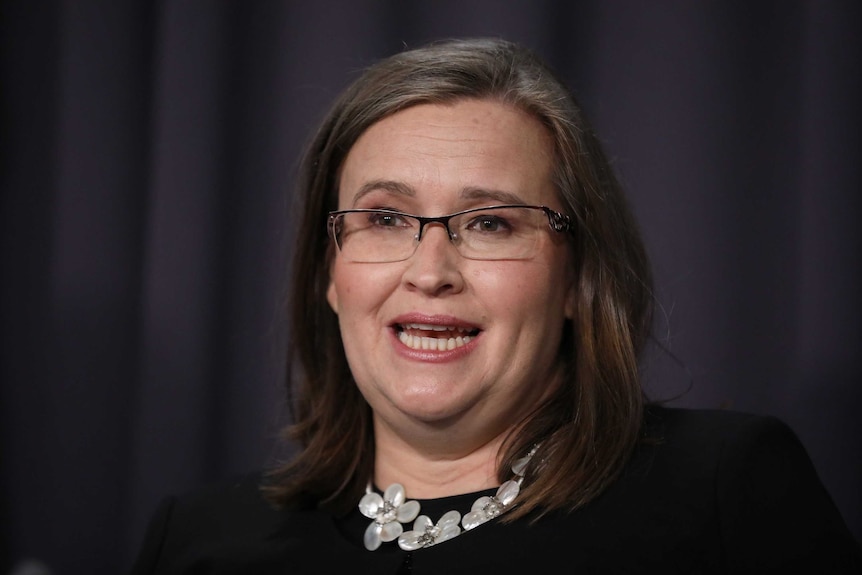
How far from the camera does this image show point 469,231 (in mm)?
1565

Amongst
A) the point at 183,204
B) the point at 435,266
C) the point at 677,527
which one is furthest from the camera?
the point at 183,204

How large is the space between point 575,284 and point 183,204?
3.40 ft

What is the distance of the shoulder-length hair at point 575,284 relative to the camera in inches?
60.9

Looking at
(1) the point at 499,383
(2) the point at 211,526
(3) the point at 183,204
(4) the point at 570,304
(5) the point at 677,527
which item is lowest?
(2) the point at 211,526

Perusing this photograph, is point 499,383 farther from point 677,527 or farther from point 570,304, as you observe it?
point 677,527

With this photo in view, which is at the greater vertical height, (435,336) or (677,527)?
(435,336)

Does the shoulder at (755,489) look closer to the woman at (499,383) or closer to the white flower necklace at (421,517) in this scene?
the woman at (499,383)

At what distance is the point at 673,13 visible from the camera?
217 cm

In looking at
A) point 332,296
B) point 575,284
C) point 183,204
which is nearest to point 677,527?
point 575,284

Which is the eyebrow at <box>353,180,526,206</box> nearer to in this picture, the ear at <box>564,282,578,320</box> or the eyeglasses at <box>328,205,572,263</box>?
the eyeglasses at <box>328,205,572,263</box>

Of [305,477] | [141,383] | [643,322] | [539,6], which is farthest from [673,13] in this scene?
[141,383]

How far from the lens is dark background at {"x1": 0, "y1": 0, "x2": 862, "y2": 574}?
2180 mm

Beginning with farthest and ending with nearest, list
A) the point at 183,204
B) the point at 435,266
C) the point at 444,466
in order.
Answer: the point at 183,204
the point at 444,466
the point at 435,266

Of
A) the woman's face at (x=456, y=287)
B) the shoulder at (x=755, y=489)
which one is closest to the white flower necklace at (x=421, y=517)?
the woman's face at (x=456, y=287)
